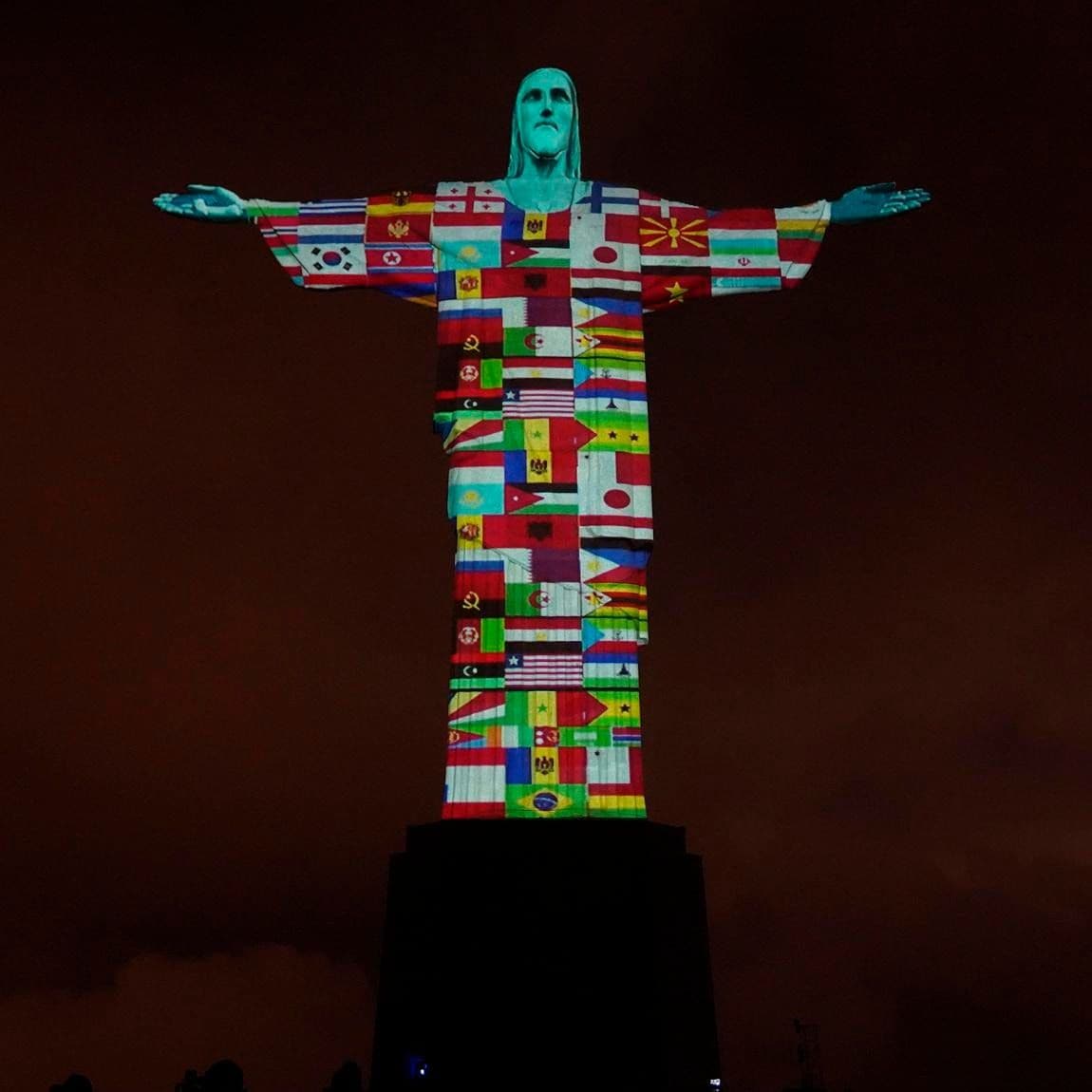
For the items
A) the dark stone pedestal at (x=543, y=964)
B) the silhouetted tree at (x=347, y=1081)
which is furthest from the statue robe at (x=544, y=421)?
the silhouetted tree at (x=347, y=1081)

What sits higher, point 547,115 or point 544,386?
point 547,115

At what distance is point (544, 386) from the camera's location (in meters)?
12.2

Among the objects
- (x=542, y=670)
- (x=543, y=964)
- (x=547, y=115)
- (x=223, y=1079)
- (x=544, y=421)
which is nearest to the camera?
(x=223, y=1079)

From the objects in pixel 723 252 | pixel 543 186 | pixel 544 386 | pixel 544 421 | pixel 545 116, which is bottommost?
pixel 544 421

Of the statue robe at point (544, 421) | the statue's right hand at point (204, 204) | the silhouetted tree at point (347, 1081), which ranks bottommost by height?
the silhouetted tree at point (347, 1081)

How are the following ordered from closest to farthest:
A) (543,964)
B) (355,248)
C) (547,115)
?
1. (543,964)
2. (355,248)
3. (547,115)

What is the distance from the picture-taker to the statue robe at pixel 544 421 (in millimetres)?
11336

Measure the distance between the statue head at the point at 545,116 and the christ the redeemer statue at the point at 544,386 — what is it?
0.01m

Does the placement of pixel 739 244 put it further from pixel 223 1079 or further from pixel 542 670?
pixel 223 1079

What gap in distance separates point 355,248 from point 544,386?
190cm

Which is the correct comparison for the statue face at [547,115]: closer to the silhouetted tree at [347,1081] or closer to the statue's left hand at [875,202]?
the statue's left hand at [875,202]

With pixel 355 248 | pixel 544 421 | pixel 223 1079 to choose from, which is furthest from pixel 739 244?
pixel 223 1079

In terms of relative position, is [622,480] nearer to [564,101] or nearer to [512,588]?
[512,588]

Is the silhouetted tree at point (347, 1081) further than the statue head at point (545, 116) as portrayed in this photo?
No
